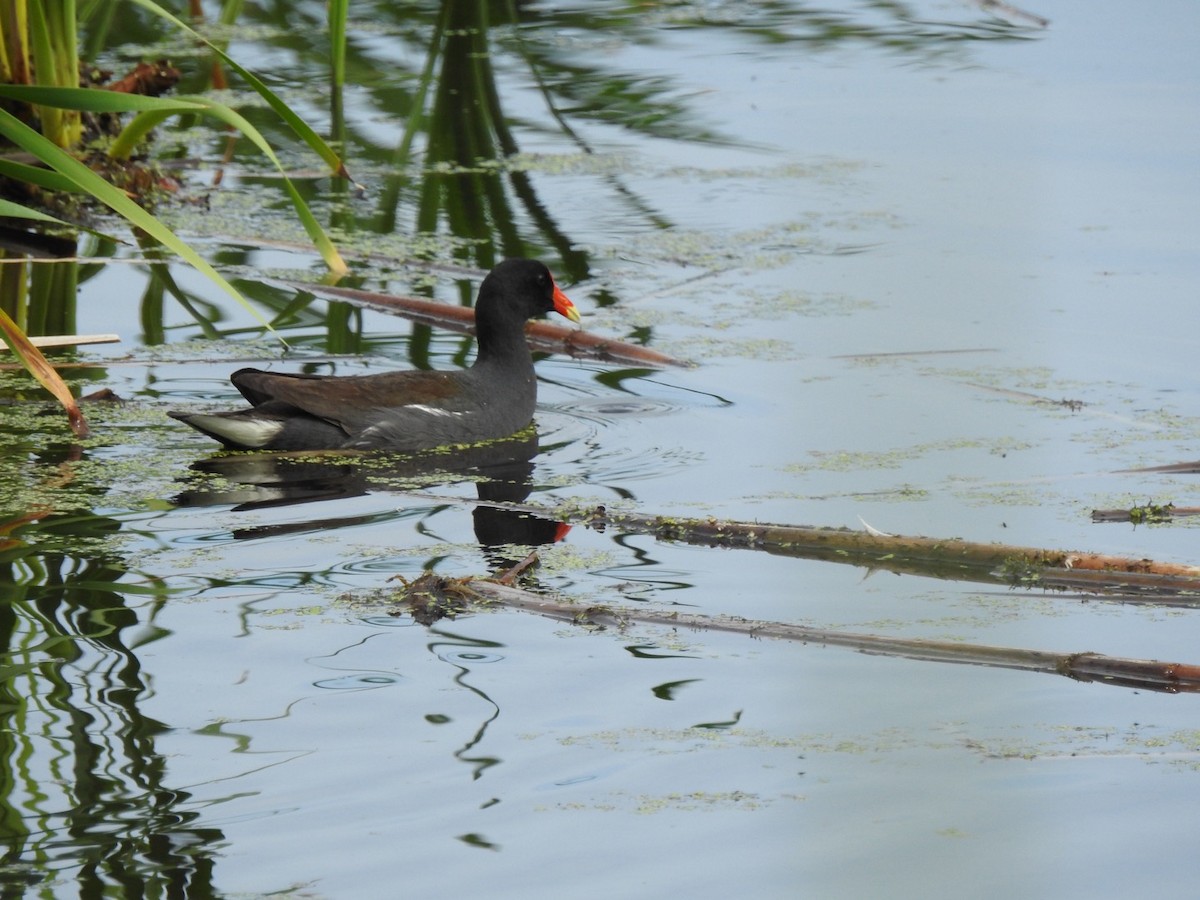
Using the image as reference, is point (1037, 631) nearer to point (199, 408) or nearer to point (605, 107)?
point (199, 408)

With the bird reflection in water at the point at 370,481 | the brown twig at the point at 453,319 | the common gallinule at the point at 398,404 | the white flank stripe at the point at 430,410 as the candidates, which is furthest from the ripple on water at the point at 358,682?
the brown twig at the point at 453,319

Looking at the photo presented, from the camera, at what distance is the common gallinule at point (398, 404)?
Answer: 5215 mm

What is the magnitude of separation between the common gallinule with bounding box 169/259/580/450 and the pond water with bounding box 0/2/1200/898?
0.13 metres

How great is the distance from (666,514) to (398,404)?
3.87ft

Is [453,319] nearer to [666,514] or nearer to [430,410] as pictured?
[430,410]

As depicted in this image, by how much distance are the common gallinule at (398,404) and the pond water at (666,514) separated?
0.43 ft

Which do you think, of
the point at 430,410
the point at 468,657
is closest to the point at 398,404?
the point at 430,410

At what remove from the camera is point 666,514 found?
4.55 m

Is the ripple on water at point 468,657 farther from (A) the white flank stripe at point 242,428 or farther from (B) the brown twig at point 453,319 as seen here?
(B) the brown twig at point 453,319

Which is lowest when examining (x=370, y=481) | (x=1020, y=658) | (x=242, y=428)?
(x=370, y=481)

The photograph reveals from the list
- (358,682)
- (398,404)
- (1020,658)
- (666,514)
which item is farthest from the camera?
(398,404)

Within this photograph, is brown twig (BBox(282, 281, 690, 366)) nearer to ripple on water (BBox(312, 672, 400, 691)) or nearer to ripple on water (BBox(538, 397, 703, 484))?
ripple on water (BBox(538, 397, 703, 484))

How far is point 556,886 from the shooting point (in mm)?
2721

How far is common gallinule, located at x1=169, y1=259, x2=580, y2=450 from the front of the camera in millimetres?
5215
